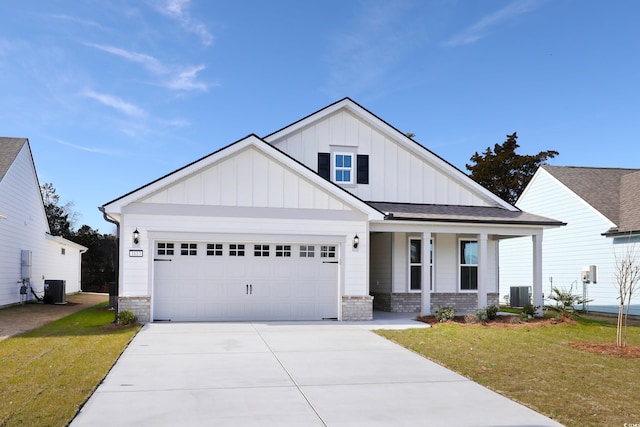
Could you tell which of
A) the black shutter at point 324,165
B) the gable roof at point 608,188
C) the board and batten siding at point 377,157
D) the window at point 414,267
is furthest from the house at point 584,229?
the black shutter at point 324,165

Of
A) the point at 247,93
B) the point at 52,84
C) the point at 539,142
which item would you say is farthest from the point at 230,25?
the point at 539,142

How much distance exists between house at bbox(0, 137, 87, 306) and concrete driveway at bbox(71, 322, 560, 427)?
11580 mm

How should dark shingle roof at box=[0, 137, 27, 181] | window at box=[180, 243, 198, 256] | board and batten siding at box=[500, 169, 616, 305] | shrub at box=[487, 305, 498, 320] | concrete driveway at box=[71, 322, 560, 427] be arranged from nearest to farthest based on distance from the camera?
concrete driveway at box=[71, 322, 560, 427] → window at box=[180, 243, 198, 256] → shrub at box=[487, 305, 498, 320] → dark shingle roof at box=[0, 137, 27, 181] → board and batten siding at box=[500, 169, 616, 305]

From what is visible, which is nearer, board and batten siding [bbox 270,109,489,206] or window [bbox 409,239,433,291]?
board and batten siding [bbox 270,109,489,206]

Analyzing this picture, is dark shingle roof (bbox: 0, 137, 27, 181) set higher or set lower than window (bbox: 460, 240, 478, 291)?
higher

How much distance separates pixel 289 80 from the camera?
22.7 metres

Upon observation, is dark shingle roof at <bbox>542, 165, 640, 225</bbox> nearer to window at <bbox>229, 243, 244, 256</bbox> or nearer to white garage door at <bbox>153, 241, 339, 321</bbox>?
white garage door at <bbox>153, 241, 339, 321</bbox>

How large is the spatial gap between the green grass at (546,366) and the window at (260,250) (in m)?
4.17

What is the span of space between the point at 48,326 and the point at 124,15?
929cm

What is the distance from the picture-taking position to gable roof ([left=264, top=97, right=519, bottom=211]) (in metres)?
18.7

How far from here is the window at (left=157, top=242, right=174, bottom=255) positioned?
49.9ft

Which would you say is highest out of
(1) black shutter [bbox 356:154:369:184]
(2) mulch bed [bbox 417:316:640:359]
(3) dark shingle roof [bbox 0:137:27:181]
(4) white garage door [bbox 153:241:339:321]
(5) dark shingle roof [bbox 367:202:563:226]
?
(3) dark shingle roof [bbox 0:137:27:181]

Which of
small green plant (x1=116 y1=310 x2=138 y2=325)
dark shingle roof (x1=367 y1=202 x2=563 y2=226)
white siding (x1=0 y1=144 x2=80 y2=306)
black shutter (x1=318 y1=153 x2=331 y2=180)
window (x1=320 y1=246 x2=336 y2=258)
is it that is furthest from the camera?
white siding (x1=0 y1=144 x2=80 y2=306)

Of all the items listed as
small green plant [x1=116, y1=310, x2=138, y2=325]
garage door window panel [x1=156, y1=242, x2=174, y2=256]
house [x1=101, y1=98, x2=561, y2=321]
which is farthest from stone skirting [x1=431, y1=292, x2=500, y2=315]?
small green plant [x1=116, y1=310, x2=138, y2=325]
